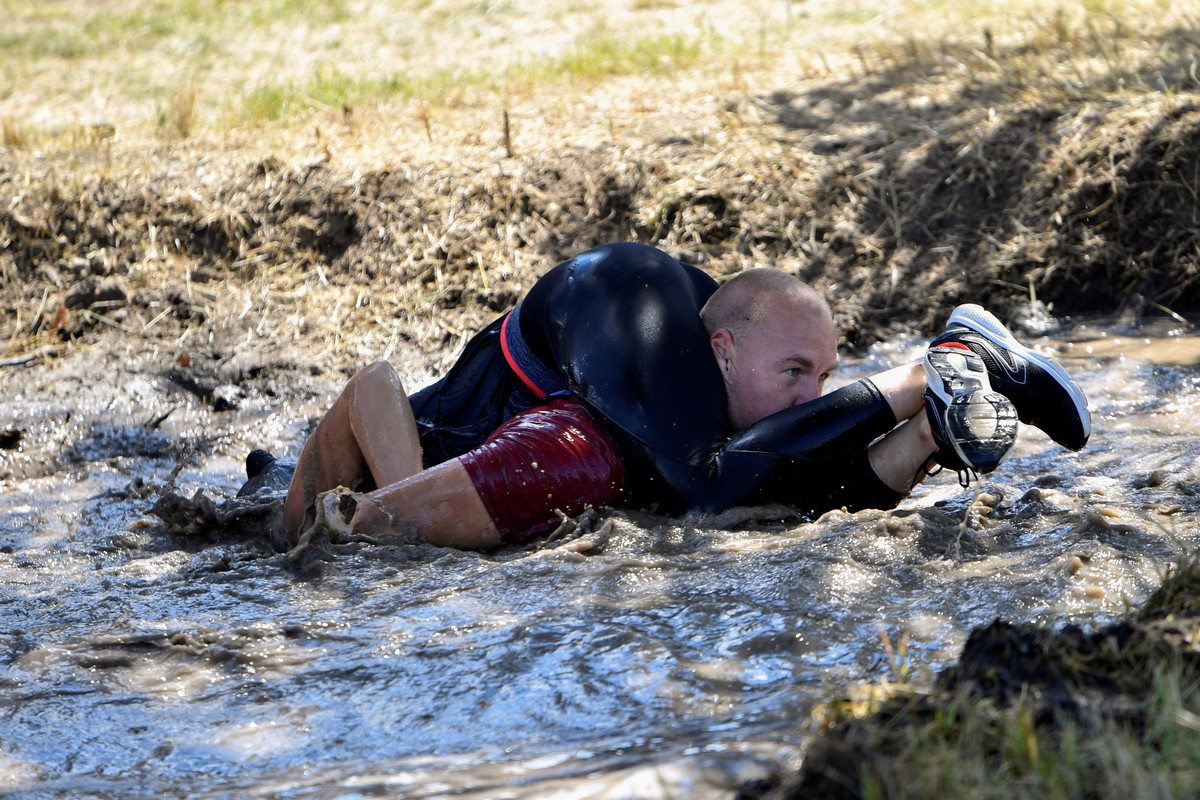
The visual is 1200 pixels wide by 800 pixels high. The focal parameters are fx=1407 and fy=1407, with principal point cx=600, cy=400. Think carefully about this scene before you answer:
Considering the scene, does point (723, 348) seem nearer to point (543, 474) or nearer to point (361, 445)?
point (543, 474)

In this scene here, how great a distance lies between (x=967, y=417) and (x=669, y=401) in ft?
2.77

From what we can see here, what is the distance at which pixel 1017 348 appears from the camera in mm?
4098

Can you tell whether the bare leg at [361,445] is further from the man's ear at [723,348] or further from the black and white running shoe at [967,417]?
the black and white running shoe at [967,417]

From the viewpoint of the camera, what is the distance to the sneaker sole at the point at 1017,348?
155 inches

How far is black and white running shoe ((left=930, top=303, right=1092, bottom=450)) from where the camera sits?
395cm

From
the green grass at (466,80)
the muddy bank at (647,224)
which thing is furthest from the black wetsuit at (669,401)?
the green grass at (466,80)

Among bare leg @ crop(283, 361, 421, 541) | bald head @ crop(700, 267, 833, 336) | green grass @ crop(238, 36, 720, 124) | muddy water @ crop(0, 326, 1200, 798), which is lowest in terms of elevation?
muddy water @ crop(0, 326, 1200, 798)

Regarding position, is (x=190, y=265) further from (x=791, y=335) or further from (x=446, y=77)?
(x=791, y=335)

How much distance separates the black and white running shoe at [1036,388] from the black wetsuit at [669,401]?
0.33 m

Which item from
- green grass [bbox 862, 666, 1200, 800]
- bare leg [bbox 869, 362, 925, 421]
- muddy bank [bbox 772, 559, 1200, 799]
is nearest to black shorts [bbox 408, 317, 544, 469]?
bare leg [bbox 869, 362, 925, 421]

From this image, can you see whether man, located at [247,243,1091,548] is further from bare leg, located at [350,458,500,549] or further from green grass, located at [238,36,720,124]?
green grass, located at [238,36,720,124]

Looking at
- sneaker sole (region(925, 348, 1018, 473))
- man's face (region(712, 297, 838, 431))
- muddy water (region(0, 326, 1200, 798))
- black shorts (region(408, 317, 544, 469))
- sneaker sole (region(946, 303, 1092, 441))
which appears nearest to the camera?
muddy water (region(0, 326, 1200, 798))

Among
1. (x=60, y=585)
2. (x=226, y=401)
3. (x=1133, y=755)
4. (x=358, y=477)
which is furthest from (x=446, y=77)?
(x=1133, y=755)

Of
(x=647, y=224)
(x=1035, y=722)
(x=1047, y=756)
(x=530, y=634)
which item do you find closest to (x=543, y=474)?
(x=530, y=634)
